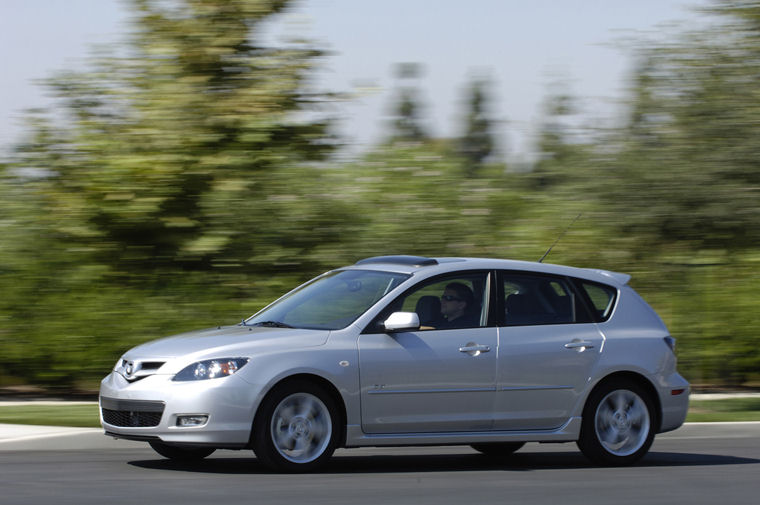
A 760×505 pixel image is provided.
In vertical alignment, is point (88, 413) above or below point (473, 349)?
below

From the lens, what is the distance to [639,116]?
16406mm

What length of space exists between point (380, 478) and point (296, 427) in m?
0.70

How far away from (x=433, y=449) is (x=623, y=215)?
6170mm

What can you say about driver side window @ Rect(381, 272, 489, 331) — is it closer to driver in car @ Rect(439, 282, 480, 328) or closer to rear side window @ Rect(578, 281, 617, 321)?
driver in car @ Rect(439, 282, 480, 328)

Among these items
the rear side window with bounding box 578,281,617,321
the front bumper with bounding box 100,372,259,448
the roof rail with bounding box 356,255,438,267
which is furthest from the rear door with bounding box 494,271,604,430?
the front bumper with bounding box 100,372,259,448

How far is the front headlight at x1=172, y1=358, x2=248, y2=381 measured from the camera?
8047 millimetres

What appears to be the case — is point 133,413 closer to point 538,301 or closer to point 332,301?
point 332,301

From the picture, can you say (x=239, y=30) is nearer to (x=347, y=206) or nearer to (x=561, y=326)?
(x=347, y=206)

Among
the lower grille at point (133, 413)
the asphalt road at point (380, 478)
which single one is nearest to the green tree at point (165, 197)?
the asphalt road at point (380, 478)

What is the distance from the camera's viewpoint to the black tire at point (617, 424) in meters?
9.22

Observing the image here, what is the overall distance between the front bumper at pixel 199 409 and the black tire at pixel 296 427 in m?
0.12

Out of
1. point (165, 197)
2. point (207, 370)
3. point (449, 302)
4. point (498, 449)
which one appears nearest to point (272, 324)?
point (207, 370)

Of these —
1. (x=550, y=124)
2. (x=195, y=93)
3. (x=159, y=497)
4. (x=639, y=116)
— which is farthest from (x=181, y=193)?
(x=159, y=497)

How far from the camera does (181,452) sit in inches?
356
